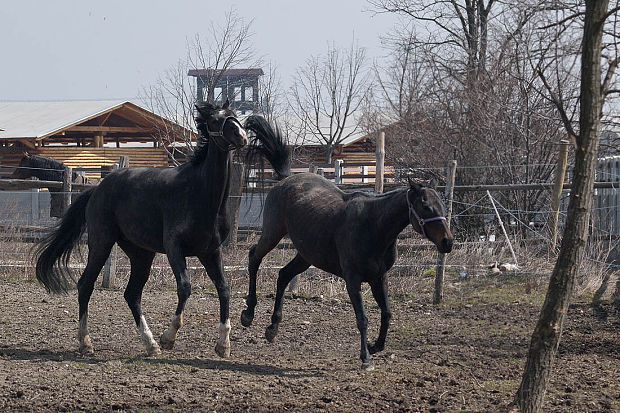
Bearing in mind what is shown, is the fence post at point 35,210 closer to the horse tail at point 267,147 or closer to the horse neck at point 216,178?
the horse tail at point 267,147

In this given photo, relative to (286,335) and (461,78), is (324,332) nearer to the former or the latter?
(286,335)

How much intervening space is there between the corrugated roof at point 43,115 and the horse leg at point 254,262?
23105 mm

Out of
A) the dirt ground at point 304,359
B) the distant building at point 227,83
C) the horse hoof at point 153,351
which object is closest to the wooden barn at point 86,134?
the distant building at point 227,83

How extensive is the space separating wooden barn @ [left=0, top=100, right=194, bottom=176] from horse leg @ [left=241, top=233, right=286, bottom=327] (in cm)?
1949

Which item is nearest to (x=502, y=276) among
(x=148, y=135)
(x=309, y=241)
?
(x=309, y=241)

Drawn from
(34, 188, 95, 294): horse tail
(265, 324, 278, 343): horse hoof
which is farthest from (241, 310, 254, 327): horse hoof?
(34, 188, 95, 294): horse tail

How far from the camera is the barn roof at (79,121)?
3061 centimetres

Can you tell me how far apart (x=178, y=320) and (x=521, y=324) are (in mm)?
4162

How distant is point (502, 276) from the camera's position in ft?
41.9

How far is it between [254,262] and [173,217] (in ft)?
4.78

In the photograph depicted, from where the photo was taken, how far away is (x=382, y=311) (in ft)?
24.7

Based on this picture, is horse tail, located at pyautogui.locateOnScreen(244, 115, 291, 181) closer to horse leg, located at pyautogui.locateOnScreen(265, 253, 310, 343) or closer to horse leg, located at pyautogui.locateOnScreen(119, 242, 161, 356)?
horse leg, located at pyautogui.locateOnScreen(265, 253, 310, 343)

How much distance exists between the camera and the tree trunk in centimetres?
438

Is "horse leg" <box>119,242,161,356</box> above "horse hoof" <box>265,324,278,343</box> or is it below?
above
